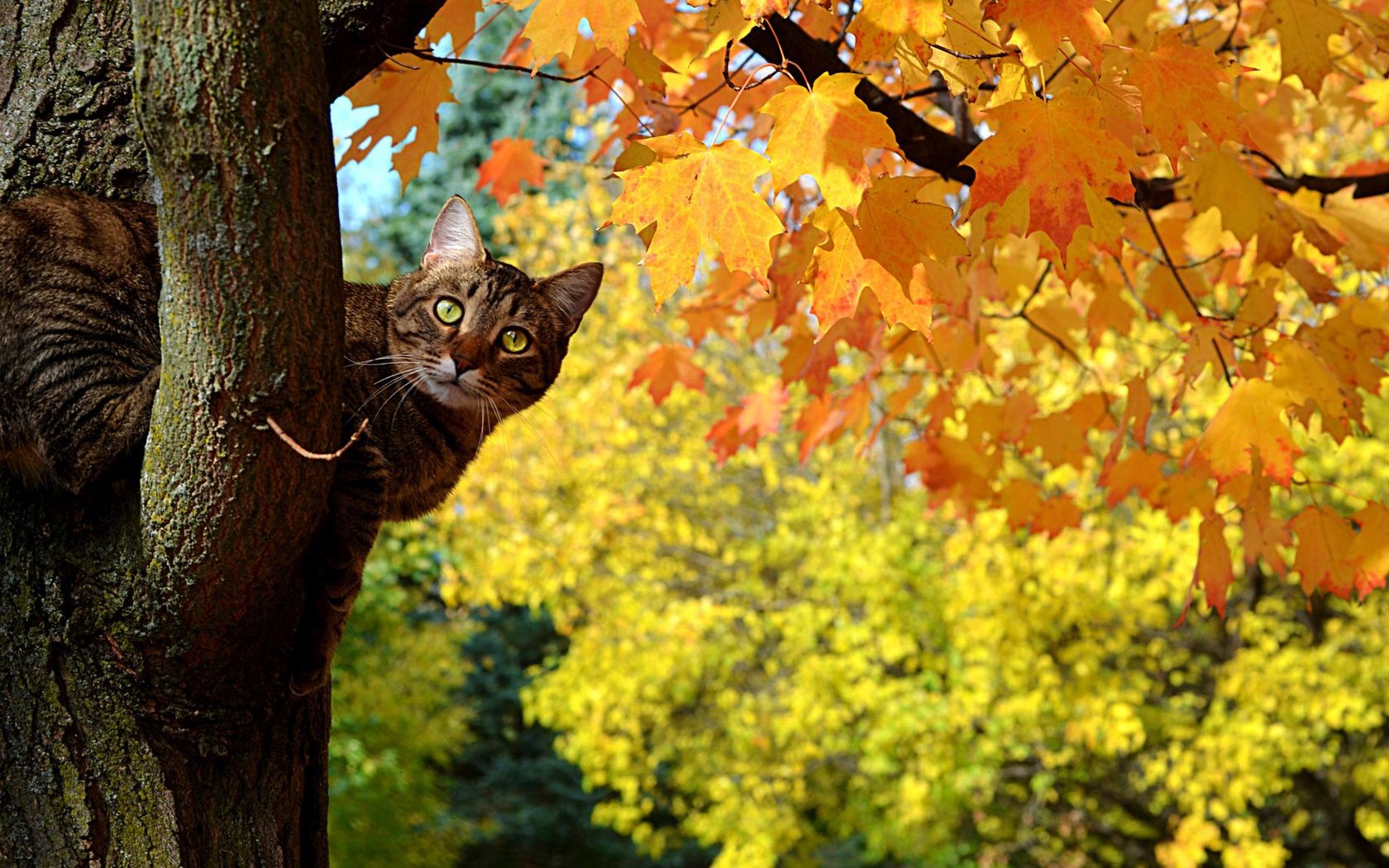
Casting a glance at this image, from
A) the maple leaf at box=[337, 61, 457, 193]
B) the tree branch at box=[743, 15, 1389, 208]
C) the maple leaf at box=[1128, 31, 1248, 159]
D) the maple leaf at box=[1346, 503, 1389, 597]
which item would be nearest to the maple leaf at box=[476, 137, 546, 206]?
the maple leaf at box=[337, 61, 457, 193]

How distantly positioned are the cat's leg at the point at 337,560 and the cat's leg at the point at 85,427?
0.92 feet

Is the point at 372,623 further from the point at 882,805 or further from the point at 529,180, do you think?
the point at 529,180

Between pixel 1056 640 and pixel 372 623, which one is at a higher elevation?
pixel 372 623

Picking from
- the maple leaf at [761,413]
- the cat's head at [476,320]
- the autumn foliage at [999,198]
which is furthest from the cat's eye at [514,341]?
the maple leaf at [761,413]

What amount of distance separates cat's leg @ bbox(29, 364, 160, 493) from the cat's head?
54 cm

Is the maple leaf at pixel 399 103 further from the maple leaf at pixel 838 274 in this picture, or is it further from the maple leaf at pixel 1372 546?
the maple leaf at pixel 1372 546

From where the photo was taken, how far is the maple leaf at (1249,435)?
2.52 metres

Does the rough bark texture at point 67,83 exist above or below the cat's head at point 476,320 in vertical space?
above

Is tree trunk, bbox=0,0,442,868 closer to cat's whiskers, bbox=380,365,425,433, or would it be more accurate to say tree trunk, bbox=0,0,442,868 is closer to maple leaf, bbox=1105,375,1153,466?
cat's whiskers, bbox=380,365,425,433

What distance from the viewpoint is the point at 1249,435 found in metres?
2.54

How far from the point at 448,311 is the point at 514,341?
14cm

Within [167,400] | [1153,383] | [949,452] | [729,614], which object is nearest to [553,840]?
[729,614]

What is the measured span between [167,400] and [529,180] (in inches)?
91.4

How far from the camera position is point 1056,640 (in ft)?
23.7
